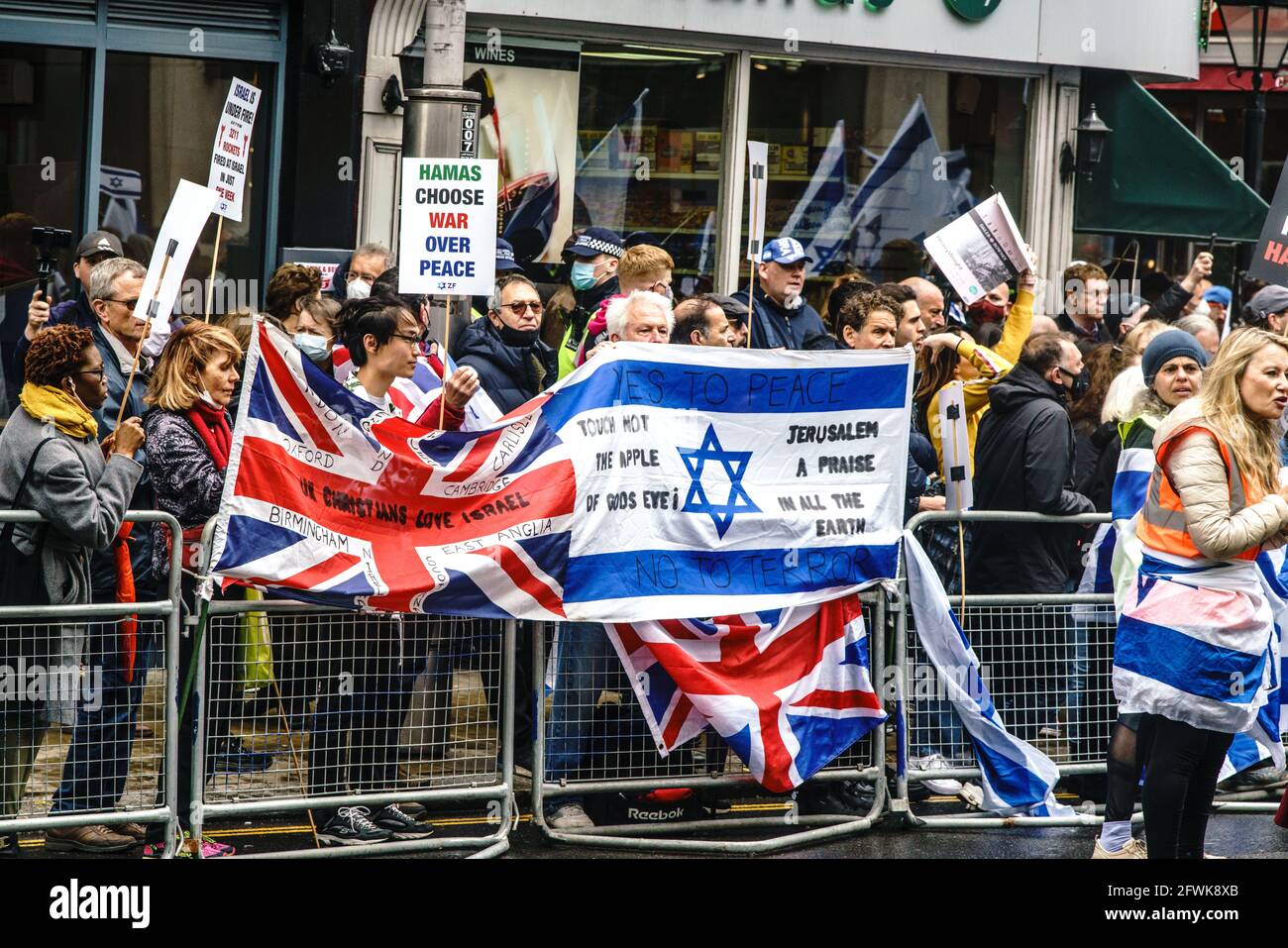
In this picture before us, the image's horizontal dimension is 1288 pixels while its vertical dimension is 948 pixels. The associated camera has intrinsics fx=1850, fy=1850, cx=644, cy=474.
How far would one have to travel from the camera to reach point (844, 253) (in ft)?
47.3

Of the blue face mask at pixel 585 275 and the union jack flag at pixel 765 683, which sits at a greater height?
the blue face mask at pixel 585 275

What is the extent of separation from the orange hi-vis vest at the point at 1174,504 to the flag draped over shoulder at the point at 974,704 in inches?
50.9

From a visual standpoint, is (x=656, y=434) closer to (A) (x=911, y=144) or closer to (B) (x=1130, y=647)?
(B) (x=1130, y=647)

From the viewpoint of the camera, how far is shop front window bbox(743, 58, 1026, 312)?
1424 cm

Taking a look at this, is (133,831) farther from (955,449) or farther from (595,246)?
(595,246)

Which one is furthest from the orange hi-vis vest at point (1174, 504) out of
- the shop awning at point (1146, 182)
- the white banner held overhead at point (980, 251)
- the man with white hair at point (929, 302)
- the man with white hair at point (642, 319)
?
the shop awning at point (1146, 182)

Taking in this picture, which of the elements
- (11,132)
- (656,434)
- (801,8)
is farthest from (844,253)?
(656,434)

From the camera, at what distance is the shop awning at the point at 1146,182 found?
1520 centimetres

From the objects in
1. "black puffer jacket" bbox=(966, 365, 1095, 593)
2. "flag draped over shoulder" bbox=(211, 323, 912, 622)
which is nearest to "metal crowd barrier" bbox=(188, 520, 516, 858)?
"flag draped over shoulder" bbox=(211, 323, 912, 622)

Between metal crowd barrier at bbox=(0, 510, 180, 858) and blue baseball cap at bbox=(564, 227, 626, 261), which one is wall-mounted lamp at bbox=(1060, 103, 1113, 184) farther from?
metal crowd barrier at bbox=(0, 510, 180, 858)

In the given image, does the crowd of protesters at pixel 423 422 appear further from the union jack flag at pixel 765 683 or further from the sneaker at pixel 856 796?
the union jack flag at pixel 765 683

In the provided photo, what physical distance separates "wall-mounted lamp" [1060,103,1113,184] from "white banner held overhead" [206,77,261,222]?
27.0 feet

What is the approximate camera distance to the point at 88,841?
7000mm
